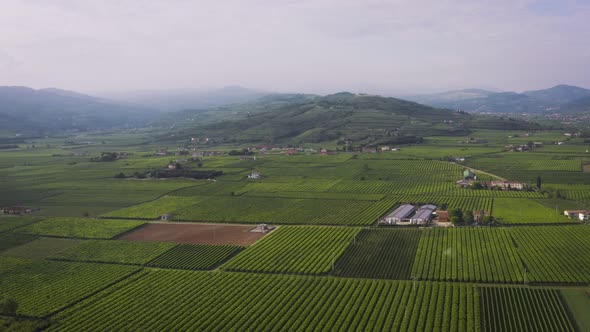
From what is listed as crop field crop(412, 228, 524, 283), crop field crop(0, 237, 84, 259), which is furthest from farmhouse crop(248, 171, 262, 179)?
crop field crop(412, 228, 524, 283)

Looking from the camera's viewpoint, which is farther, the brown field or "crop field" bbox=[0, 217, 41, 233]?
"crop field" bbox=[0, 217, 41, 233]

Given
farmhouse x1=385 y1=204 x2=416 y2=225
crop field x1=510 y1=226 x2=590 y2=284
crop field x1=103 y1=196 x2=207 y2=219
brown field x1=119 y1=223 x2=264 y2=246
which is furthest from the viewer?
crop field x1=103 y1=196 x2=207 y2=219

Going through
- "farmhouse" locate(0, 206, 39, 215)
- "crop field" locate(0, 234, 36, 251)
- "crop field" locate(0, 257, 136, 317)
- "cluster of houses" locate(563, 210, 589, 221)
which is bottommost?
"crop field" locate(0, 257, 136, 317)

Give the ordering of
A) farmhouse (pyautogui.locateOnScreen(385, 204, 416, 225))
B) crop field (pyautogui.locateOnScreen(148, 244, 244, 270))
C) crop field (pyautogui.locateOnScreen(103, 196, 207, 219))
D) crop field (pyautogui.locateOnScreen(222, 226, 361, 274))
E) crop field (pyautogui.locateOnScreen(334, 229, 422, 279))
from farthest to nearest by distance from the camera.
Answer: crop field (pyautogui.locateOnScreen(103, 196, 207, 219)) → farmhouse (pyautogui.locateOnScreen(385, 204, 416, 225)) → crop field (pyautogui.locateOnScreen(148, 244, 244, 270)) → crop field (pyautogui.locateOnScreen(222, 226, 361, 274)) → crop field (pyautogui.locateOnScreen(334, 229, 422, 279))

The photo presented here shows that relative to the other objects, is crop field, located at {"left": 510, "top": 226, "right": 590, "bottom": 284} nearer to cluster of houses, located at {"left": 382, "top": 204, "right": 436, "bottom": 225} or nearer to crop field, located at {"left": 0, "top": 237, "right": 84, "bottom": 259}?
cluster of houses, located at {"left": 382, "top": 204, "right": 436, "bottom": 225}

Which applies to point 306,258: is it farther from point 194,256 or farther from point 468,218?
point 468,218

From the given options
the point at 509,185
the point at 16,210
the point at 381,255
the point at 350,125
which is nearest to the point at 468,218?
the point at 381,255

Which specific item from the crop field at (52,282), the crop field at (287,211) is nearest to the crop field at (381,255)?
the crop field at (287,211)
